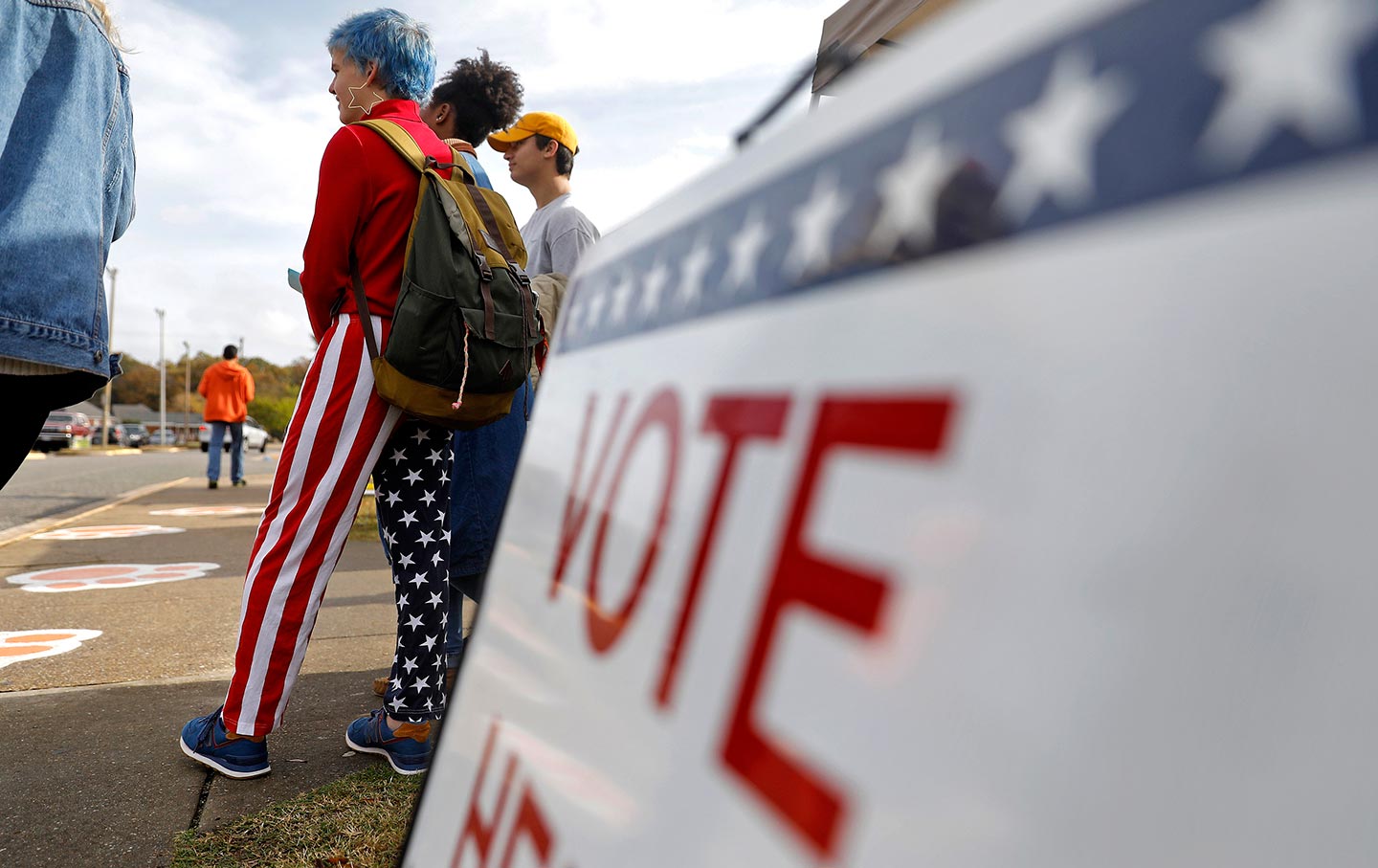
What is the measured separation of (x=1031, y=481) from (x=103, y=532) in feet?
25.2

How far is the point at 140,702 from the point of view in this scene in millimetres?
2801

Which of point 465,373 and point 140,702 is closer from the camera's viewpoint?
point 465,373

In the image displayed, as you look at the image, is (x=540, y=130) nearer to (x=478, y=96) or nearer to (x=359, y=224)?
(x=478, y=96)

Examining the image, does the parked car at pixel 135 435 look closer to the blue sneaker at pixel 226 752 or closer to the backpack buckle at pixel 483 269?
the blue sneaker at pixel 226 752

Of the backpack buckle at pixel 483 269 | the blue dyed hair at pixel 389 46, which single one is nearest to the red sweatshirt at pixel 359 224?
the backpack buckle at pixel 483 269

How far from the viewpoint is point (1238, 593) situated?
318 mm

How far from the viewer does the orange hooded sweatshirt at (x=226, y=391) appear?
1016cm

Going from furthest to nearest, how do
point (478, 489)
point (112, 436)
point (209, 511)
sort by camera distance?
point (112, 436)
point (209, 511)
point (478, 489)

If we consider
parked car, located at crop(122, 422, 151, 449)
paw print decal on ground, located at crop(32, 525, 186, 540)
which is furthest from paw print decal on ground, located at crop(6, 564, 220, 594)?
parked car, located at crop(122, 422, 151, 449)

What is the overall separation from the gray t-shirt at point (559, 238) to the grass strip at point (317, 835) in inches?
56.5

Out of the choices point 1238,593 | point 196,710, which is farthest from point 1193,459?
point 196,710

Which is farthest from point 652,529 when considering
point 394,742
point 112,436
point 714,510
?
point 112,436

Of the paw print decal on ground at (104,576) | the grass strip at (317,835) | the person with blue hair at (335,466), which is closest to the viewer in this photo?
the grass strip at (317,835)

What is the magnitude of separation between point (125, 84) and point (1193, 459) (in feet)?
8.01
